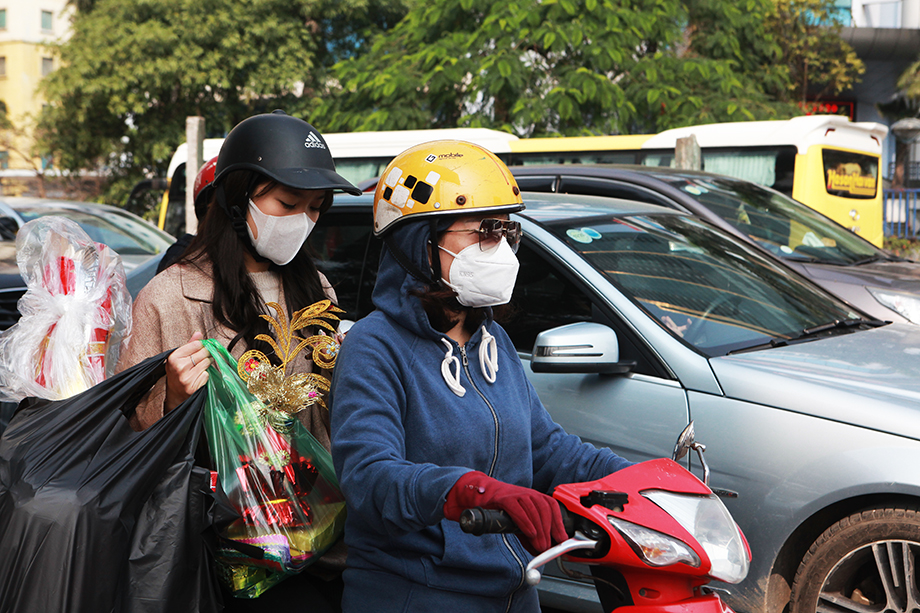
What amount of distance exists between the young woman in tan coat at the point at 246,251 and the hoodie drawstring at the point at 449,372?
0.53m

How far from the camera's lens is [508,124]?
1311 cm

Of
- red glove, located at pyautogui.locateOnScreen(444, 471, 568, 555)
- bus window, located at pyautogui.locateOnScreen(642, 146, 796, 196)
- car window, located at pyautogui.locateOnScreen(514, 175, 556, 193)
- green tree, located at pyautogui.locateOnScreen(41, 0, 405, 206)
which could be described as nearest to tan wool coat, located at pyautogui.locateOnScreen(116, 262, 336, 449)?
red glove, located at pyautogui.locateOnScreen(444, 471, 568, 555)

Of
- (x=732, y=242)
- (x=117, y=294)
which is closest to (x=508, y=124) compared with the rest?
(x=732, y=242)

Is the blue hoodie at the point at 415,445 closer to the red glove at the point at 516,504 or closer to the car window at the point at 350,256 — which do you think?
the red glove at the point at 516,504

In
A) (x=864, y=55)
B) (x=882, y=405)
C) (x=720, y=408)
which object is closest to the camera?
(x=882, y=405)

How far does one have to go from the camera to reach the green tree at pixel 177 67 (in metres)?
19.4

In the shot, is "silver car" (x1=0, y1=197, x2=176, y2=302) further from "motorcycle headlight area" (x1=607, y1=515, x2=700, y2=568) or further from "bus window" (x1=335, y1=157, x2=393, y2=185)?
"motorcycle headlight area" (x1=607, y1=515, x2=700, y2=568)

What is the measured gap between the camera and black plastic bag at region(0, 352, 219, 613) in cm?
163

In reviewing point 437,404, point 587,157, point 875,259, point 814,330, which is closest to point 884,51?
point 587,157

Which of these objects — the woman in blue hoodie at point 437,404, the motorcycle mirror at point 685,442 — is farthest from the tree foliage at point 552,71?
the motorcycle mirror at point 685,442

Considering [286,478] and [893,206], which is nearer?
[286,478]

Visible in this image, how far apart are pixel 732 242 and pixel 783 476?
1571 millimetres

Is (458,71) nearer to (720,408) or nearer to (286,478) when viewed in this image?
(720,408)

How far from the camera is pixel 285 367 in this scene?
2.08 metres
